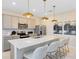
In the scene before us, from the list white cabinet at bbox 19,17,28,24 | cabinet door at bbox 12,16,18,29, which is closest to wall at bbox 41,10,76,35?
white cabinet at bbox 19,17,28,24

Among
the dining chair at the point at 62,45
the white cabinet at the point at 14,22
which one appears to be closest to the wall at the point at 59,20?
the white cabinet at the point at 14,22

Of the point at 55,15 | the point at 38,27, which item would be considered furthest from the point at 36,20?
the point at 55,15

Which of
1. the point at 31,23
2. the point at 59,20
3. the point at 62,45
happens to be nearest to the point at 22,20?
the point at 31,23

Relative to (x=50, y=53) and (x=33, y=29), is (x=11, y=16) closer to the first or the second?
(x=33, y=29)

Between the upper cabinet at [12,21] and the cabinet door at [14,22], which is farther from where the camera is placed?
the cabinet door at [14,22]

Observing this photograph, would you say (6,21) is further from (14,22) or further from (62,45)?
(62,45)

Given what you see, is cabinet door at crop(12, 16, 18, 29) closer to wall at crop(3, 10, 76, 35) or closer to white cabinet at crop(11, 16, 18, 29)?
white cabinet at crop(11, 16, 18, 29)

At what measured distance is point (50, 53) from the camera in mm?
2812

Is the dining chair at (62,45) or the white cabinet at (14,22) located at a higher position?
the white cabinet at (14,22)

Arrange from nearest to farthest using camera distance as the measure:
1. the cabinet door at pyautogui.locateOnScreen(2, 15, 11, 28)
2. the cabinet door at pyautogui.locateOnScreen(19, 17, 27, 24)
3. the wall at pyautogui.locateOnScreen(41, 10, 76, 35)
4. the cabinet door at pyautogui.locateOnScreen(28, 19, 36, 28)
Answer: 1. the cabinet door at pyautogui.locateOnScreen(2, 15, 11, 28)
2. the wall at pyautogui.locateOnScreen(41, 10, 76, 35)
3. the cabinet door at pyautogui.locateOnScreen(19, 17, 27, 24)
4. the cabinet door at pyautogui.locateOnScreen(28, 19, 36, 28)

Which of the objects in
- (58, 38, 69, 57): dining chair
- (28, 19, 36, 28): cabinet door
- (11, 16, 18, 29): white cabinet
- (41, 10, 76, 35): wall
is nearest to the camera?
(58, 38, 69, 57): dining chair

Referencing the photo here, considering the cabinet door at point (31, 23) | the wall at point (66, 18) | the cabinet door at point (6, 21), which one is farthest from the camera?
the cabinet door at point (31, 23)

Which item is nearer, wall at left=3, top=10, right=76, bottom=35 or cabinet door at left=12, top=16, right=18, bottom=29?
wall at left=3, top=10, right=76, bottom=35

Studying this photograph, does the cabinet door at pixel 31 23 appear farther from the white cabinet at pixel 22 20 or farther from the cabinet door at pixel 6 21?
the cabinet door at pixel 6 21
